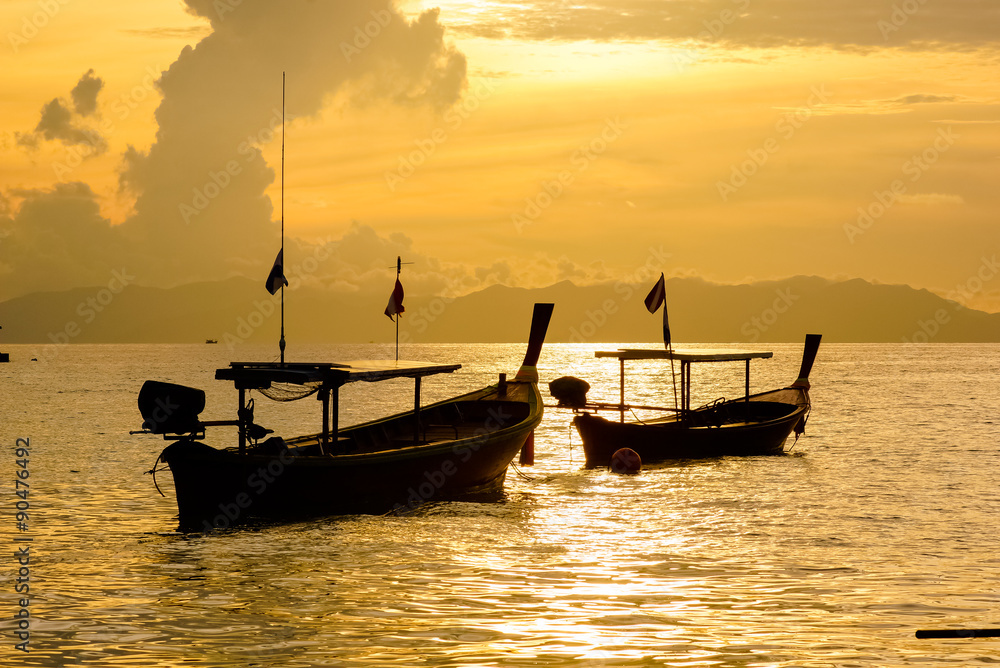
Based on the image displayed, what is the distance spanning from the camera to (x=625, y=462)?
35125mm

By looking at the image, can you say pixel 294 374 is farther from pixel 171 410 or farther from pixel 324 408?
pixel 171 410

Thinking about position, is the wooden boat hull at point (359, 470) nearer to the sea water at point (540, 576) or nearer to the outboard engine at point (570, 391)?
the sea water at point (540, 576)

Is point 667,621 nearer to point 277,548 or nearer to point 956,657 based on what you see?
point 956,657

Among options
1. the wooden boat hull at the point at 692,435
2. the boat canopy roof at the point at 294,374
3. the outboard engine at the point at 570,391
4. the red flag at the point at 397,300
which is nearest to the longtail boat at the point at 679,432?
the wooden boat hull at the point at 692,435

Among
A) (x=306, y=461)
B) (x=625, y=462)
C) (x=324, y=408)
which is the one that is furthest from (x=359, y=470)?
(x=625, y=462)

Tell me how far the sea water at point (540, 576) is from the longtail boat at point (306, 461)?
587 mm

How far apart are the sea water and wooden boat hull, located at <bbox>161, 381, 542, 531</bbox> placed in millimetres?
535

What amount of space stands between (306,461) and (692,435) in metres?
19.1

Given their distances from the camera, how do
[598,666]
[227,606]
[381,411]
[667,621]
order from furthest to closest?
[381,411]
[227,606]
[667,621]
[598,666]

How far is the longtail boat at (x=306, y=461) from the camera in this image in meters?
20.8

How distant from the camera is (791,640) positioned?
43.3 feet

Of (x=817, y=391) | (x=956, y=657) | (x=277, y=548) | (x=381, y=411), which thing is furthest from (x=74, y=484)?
(x=817, y=391)

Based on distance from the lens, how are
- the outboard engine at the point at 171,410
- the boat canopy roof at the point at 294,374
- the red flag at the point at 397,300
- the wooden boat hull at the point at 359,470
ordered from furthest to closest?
the red flag at the point at 397,300, the boat canopy roof at the point at 294,374, the wooden boat hull at the point at 359,470, the outboard engine at the point at 171,410

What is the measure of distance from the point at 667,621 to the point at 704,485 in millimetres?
17878
